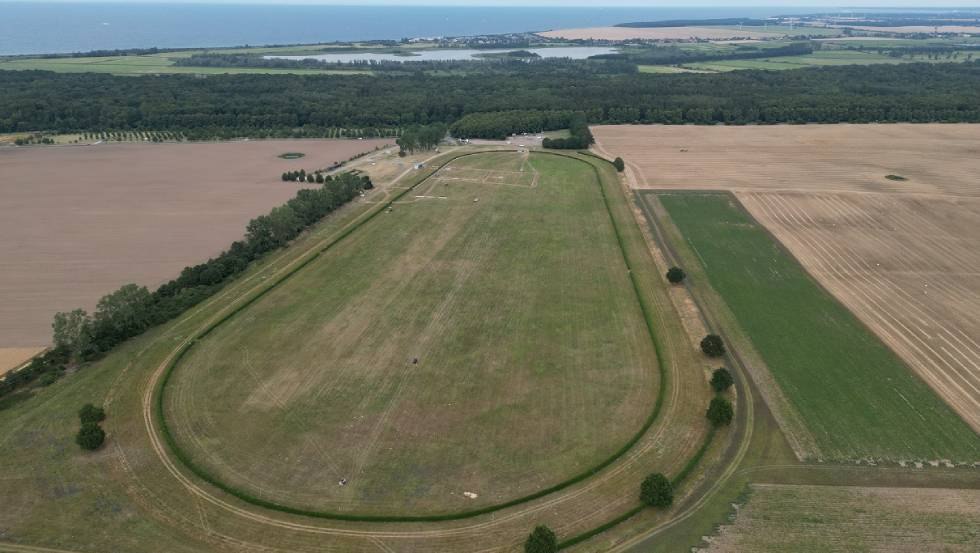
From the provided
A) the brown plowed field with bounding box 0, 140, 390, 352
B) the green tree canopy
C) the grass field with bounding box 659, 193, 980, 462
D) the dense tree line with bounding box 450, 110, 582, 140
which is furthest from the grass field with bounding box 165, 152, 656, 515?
the dense tree line with bounding box 450, 110, 582, 140

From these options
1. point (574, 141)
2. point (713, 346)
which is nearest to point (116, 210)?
point (713, 346)

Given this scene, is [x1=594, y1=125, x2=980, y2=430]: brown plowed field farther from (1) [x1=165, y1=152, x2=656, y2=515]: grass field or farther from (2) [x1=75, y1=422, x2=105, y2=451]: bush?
(2) [x1=75, y1=422, x2=105, y2=451]: bush

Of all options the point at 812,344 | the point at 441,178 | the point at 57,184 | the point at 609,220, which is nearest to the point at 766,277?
the point at 812,344

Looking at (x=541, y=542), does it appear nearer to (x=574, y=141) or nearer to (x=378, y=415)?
(x=378, y=415)

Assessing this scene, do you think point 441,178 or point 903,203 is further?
point 441,178

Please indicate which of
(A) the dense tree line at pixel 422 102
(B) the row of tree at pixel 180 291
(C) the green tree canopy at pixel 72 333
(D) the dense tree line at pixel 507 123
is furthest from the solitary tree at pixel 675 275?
(A) the dense tree line at pixel 422 102

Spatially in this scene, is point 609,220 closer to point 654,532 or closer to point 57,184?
point 654,532
